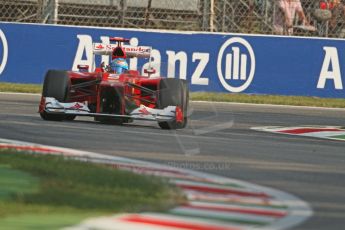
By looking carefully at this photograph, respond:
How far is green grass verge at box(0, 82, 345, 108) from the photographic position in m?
20.4

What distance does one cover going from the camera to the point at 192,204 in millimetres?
7176

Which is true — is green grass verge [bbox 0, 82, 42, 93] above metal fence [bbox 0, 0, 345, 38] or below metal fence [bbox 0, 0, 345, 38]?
below

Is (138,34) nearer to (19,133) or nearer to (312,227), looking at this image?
(19,133)

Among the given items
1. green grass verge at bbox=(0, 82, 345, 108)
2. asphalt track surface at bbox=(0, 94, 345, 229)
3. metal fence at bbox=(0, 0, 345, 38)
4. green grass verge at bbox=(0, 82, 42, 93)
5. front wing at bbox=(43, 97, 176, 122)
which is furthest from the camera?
metal fence at bbox=(0, 0, 345, 38)

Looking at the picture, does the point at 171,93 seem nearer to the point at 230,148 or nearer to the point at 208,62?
the point at 230,148

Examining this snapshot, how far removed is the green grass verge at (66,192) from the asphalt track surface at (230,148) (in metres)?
1.06

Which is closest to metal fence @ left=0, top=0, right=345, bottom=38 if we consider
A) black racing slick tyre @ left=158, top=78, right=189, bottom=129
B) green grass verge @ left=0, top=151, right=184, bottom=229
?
black racing slick tyre @ left=158, top=78, right=189, bottom=129

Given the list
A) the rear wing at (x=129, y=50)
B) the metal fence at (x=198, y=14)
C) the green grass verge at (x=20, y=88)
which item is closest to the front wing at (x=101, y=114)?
the rear wing at (x=129, y=50)

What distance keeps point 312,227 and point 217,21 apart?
50.9 ft

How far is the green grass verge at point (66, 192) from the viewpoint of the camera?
6492mm

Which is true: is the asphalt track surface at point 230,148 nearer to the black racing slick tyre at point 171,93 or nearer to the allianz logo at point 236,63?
the black racing slick tyre at point 171,93

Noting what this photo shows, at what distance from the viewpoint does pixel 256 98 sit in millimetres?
20797

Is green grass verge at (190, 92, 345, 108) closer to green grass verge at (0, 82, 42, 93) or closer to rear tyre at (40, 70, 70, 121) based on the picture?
green grass verge at (0, 82, 42, 93)

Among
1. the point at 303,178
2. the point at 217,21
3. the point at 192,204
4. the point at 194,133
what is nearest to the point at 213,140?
the point at 194,133
